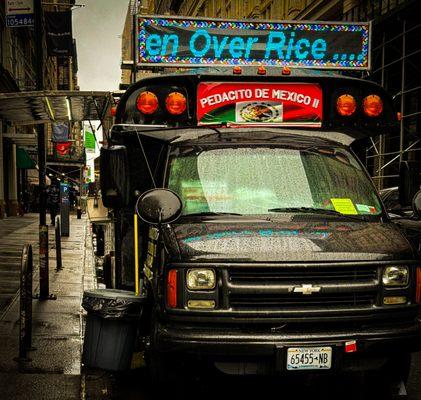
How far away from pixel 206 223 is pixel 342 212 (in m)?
1.19

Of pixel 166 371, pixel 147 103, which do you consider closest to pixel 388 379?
pixel 166 371

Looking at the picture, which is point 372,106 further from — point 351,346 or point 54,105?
point 54,105

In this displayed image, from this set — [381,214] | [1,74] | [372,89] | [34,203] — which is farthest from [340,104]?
[34,203]

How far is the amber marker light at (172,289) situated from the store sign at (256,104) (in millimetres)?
2059

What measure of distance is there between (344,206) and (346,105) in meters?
1.39

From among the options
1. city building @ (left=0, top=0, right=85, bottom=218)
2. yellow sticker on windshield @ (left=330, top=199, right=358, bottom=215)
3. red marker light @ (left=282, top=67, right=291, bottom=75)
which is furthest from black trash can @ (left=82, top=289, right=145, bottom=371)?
city building @ (left=0, top=0, right=85, bottom=218)

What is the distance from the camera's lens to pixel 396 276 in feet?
14.6

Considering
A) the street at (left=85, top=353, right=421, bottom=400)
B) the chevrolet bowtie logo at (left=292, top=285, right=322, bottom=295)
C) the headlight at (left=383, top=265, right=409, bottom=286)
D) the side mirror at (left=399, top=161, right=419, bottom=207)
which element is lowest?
the street at (left=85, top=353, right=421, bottom=400)

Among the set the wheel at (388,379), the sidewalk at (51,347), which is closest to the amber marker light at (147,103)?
the sidewalk at (51,347)

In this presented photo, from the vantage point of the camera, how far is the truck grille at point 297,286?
4219mm

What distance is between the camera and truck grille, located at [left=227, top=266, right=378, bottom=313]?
13.8 ft

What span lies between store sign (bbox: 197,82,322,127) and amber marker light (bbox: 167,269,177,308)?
6.76ft

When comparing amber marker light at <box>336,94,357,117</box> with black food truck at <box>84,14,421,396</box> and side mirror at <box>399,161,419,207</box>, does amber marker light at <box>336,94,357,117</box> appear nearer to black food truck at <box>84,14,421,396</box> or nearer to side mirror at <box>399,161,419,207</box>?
black food truck at <box>84,14,421,396</box>

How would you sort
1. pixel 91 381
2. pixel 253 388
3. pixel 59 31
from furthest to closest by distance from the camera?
pixel 59 31
pixel 91 381
pixel 253 388
